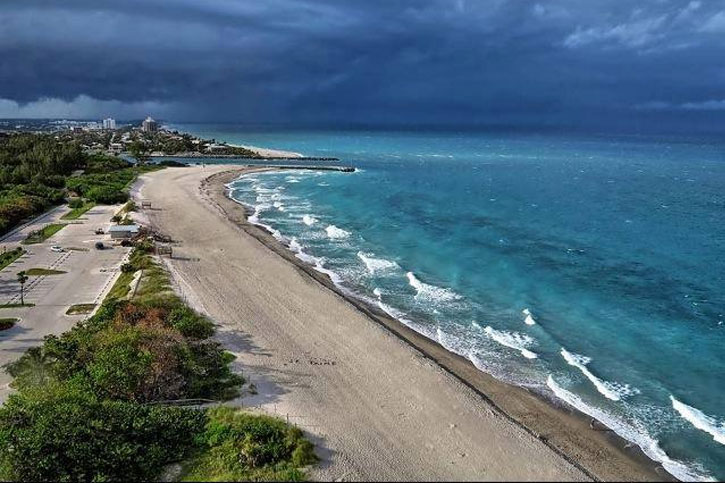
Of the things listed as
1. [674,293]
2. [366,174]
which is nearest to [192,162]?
[366,174]

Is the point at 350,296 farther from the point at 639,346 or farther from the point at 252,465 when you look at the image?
the point at 252,465

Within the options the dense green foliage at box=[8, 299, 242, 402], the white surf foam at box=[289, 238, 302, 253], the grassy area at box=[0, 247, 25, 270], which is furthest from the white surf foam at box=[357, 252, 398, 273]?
the grassy area at box=[0, 247, 25, 270]

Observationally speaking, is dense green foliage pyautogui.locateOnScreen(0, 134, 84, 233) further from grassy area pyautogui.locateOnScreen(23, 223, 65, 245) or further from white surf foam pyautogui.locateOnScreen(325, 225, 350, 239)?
white surf foam pyautogui.locateOnScreen(325, 225, 350, 239)

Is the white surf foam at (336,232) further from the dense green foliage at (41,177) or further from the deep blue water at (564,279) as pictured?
the dense green foliage at (41,177)

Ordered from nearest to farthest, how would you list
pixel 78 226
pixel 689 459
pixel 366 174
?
pixel 689 459 < pixel 78 226 < pixel 366 174

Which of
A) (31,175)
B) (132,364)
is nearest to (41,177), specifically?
(31,175)
